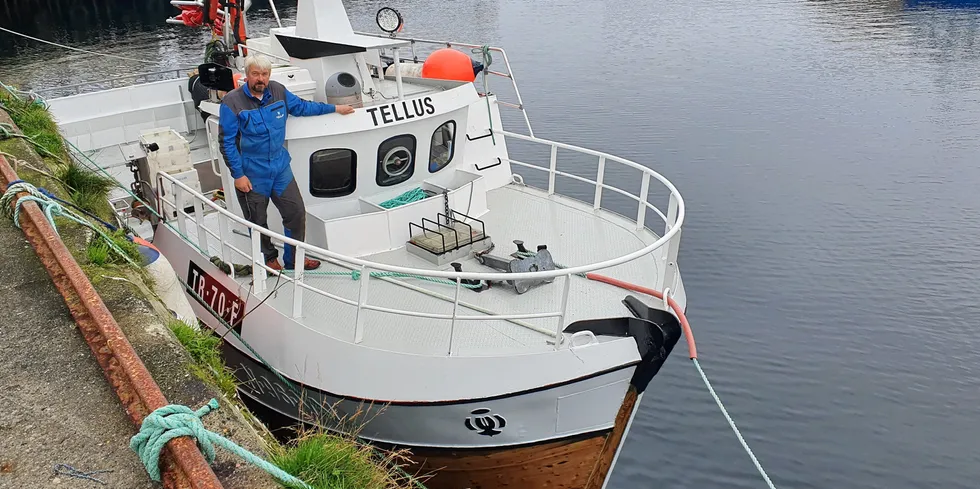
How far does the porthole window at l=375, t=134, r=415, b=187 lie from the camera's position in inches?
299

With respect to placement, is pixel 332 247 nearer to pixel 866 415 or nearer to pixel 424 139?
pixel 424 139

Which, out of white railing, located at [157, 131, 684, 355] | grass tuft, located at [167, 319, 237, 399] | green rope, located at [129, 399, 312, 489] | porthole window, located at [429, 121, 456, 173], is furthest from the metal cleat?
green rope, located at [129, 399, 312, 489]

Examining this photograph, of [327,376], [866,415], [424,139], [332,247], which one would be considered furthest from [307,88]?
[866,415]

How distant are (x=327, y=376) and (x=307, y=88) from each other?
3667 mm

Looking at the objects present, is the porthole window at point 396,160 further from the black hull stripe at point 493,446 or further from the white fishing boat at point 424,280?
the black hull stripe at point 493,446

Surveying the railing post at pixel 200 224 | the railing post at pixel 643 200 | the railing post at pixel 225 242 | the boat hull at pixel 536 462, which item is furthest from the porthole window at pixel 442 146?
the boat hull at pixel 536 462

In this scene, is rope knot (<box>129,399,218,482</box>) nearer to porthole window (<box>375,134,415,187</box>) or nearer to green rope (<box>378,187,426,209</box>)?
green rope (<box>378,187,426,209</box>)

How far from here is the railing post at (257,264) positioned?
20.0 ft

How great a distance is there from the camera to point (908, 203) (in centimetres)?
1534

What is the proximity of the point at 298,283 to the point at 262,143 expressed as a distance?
1.46 m

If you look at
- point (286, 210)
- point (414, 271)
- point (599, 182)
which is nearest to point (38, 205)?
point (286, 210)

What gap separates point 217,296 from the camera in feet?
23.5

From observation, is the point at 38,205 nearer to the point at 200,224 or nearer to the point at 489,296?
the point at 200,224

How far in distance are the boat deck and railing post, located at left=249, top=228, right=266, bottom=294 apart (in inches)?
4.7
